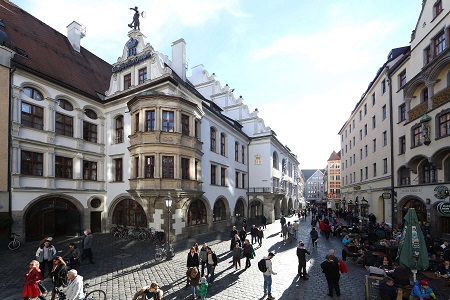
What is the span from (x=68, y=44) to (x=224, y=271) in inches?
1095

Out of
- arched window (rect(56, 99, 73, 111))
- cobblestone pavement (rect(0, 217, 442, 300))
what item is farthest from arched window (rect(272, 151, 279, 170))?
arched window (rect(56, 99, 73, 111))

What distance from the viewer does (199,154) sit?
72.1 feet

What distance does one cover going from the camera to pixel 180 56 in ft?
84.0

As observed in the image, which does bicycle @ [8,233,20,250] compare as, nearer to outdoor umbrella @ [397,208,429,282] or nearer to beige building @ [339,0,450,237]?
outdoor umbrella @ [397,208,429,282]

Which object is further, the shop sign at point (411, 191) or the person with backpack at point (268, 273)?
the shop sign at point (411, 191)

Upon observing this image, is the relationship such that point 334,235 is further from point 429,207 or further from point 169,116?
point 169,116

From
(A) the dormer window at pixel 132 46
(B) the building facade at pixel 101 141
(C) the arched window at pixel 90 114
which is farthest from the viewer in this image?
(A) the dormer window at pixel 132 46

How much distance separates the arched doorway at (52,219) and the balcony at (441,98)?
95.2ft

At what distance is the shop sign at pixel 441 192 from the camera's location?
53.3 ft

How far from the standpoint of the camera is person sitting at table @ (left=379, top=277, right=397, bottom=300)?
7.46m

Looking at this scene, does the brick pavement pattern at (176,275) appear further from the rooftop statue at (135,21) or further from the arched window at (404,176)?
the rooftop statue at (135,21)

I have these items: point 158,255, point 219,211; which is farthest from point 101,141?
point 158,255

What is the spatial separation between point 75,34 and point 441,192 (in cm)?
3572

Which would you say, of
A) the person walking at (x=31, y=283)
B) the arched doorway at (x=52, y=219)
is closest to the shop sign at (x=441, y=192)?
the person walking at (x=31, y=283)
